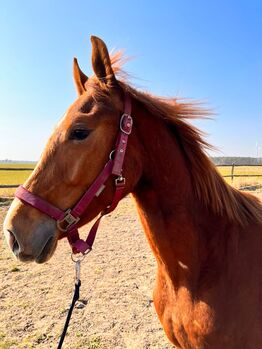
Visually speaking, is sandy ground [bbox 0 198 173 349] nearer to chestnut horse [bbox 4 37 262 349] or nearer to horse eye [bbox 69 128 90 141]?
chestnut horse [bbox 4 37 262 349]

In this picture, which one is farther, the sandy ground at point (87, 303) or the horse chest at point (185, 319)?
the sandy ground at point (87, 303)

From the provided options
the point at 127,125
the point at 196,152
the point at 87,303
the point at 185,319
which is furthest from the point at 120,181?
the point at 87,303

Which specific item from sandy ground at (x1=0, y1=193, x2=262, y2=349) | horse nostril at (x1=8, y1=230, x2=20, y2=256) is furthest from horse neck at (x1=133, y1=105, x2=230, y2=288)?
sandy ground at (x1=0, y1=193, x2=262, y2=349)

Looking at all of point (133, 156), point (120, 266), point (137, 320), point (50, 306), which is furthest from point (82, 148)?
point (120, 266)

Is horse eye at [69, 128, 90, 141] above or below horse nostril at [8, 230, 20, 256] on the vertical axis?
above

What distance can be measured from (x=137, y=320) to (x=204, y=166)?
275 cm

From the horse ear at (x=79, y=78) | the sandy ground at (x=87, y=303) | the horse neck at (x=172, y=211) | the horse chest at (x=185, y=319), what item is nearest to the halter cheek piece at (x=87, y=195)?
the horse neck at (x=172, y=211)

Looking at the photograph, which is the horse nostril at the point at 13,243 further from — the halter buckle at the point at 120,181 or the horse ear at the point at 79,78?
the horse ear at the point at 79,78

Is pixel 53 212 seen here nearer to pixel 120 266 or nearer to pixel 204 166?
pixel 204 166

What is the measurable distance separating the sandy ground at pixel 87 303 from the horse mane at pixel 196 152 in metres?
2.21

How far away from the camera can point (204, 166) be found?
2.13 meters

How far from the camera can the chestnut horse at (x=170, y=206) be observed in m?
1.78

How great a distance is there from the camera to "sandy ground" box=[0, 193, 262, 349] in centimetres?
371

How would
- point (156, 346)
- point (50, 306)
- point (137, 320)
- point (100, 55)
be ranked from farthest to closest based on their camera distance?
point (50, 306), point (137, 320), point (156, 346), point (100, 55)
